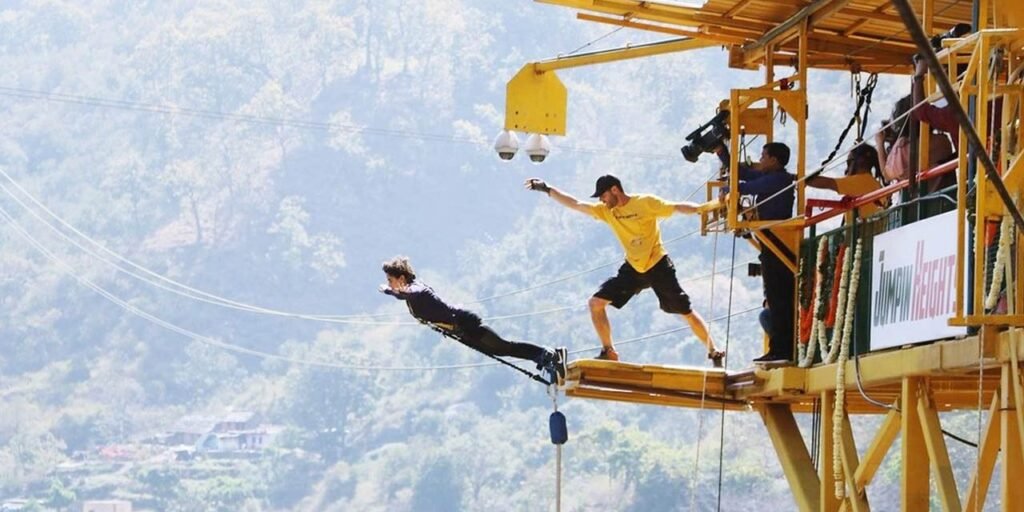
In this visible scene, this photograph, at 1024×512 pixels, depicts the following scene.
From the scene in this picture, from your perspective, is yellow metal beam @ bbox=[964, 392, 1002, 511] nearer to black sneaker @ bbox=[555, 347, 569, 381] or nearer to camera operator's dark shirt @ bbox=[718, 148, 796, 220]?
camera operator's dark shirt @ bbox=[718, 148, 796, 220]

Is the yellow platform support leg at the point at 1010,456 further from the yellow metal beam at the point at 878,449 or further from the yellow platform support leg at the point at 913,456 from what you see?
the yellow metal beam at the point at 878,449

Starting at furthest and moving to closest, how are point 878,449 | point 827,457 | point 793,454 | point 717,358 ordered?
Answer: 1. point 717,358
2. point 793,454
3. point 827,457
4. point 878,449

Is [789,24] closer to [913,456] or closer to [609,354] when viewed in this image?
[609,354]

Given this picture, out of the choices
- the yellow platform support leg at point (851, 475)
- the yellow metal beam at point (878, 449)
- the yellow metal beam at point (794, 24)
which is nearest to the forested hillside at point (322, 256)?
the yellow metal beam at point (794, 24)

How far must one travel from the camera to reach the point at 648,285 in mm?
14516

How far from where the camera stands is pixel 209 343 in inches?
4668

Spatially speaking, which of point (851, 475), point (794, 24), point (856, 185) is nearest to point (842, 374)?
point (851, 475)

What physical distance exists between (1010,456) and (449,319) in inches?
246

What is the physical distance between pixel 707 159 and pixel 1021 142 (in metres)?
119

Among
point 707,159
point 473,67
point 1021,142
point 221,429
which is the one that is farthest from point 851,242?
point 473,67

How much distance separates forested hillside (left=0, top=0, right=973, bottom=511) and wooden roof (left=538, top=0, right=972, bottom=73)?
230 ft

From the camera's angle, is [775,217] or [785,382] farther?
[775,217]

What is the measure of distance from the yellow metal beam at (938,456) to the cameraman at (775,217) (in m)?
2.26

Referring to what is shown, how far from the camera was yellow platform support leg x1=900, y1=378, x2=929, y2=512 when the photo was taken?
1046 cm
